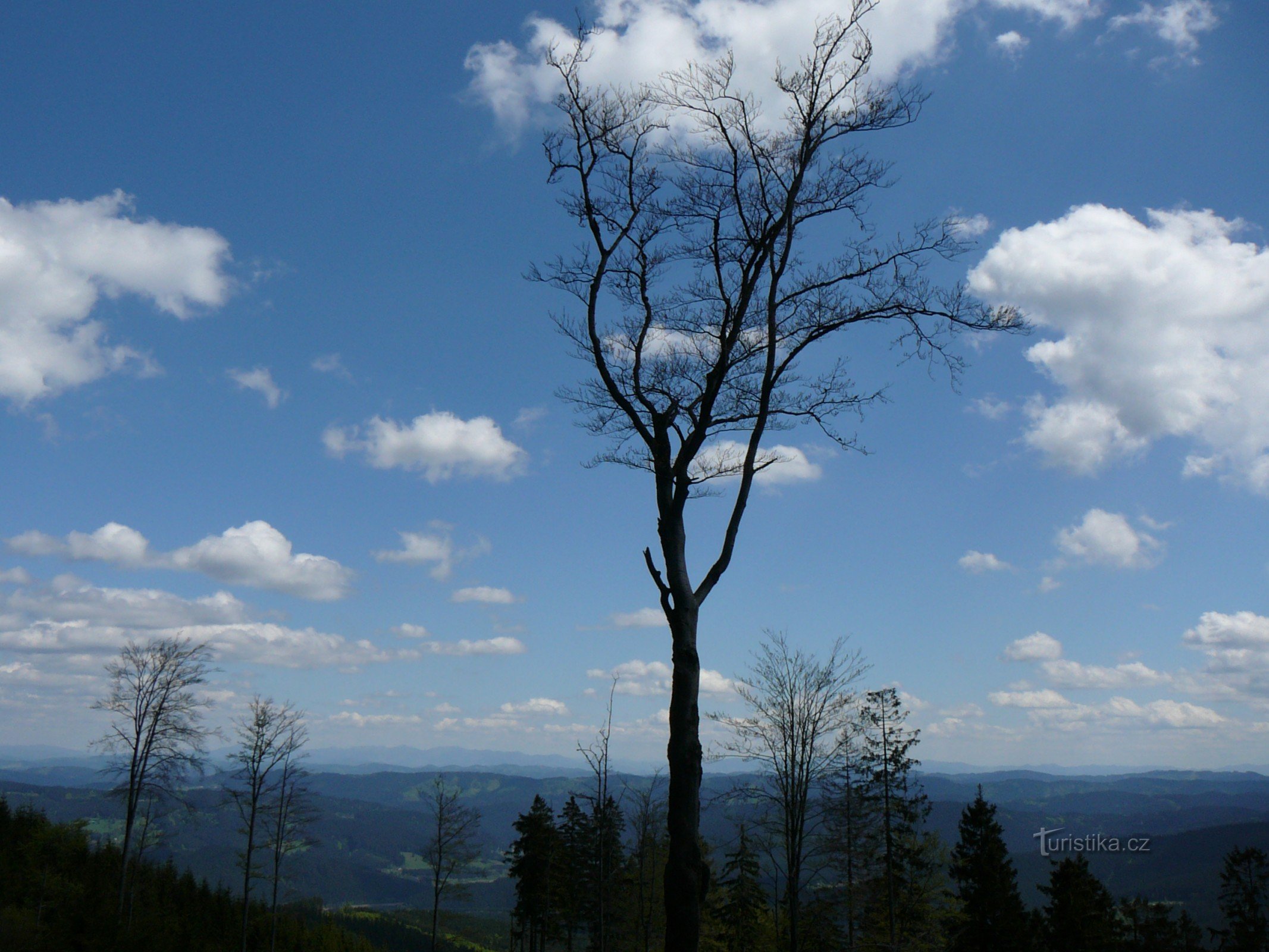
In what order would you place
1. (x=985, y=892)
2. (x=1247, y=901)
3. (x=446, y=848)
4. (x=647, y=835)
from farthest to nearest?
1. (x=1247, y=901)
2. (x=985, y=892)
3. (x=446, y=848)
4. (x=647, y=835)

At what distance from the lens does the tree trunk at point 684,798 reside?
5.73 m

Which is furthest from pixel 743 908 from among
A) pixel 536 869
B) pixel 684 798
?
pixel 684 798

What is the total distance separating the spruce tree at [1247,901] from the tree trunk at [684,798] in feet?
130

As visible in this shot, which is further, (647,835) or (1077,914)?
(1077,914)

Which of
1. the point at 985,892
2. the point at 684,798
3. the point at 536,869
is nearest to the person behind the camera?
the point at 684,798

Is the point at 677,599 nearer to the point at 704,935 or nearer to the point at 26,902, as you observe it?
the point at 704,935

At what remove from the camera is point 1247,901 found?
35.2m

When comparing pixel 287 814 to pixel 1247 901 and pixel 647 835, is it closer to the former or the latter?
pixel 647 835

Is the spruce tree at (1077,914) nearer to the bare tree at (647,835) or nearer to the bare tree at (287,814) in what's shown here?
the bare tree at (647,835)

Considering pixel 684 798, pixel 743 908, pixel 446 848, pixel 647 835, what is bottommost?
pixel 743 908

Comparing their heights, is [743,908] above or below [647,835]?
below

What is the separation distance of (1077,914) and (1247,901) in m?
9.82

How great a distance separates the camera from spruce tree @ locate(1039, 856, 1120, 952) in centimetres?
3183

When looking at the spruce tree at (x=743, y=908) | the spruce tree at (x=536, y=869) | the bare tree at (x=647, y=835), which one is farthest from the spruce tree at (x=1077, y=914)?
the spruce tree at (x=536, y=869)
